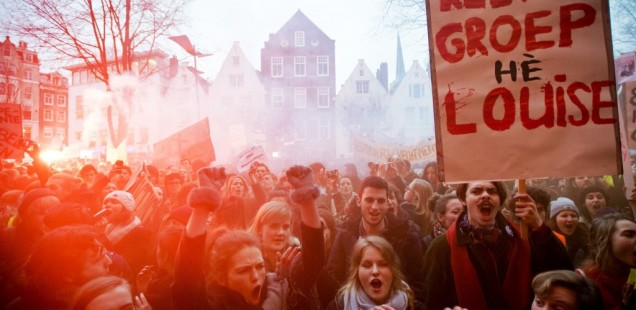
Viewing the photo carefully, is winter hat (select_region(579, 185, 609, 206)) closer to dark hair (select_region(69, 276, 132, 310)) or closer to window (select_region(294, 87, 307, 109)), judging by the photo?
window (select_region(294, 87, 307, 109))

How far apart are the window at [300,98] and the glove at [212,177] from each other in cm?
236

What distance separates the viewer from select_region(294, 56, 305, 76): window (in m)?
4.68

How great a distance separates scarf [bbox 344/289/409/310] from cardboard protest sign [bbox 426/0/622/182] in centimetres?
83

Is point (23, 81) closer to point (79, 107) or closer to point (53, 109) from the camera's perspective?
point (53, 109)

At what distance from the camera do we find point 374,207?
127 inches

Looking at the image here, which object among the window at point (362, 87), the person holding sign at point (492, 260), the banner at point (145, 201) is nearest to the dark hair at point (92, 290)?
the banner at point (145, 201)

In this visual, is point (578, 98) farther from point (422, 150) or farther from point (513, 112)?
point (422, 150)

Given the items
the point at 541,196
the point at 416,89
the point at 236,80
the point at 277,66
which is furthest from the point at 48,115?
the point at 416,89

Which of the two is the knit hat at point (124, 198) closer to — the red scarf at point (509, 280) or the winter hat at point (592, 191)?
the red scarf at point (509, 280)

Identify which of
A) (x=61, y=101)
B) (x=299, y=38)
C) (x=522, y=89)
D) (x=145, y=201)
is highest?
(x=299, y=38)

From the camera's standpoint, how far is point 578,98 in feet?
8.13

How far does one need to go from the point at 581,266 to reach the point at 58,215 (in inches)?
163

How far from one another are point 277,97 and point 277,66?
55 cm

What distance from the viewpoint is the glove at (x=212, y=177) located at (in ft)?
8.96
